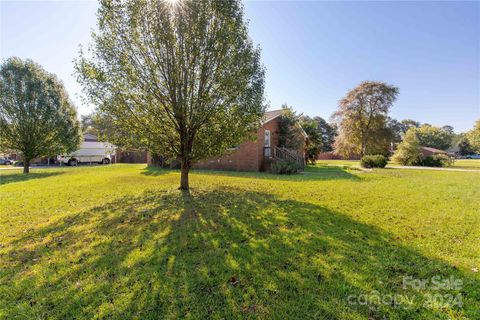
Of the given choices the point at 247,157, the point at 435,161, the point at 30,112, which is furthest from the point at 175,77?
the point at 435,161

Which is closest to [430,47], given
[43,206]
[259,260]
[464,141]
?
[259,260]

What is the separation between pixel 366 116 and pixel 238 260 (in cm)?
3186

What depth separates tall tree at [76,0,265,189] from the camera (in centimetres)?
744

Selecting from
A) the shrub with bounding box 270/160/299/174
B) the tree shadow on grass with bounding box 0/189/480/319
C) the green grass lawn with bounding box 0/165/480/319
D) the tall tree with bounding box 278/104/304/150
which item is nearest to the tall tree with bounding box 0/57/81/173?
the green grass lawn with bounding box 0/165/480/319

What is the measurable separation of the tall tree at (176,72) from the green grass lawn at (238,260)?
10.6ft

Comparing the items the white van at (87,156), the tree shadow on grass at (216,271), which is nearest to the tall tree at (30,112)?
the white van at (87,156)

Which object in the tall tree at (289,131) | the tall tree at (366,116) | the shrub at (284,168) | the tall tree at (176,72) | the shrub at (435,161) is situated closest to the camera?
the tall tree at (176,72)

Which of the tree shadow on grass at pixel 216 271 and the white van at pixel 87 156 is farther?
the white van at pixel 87 156

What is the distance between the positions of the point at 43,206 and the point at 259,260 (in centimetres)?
748

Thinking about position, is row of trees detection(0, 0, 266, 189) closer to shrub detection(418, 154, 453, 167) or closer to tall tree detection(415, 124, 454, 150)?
shrub detection(418, 154, 453, 167)

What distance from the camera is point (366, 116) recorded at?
29.3 metres

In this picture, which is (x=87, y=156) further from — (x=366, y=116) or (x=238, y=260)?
(x=366, y=116)

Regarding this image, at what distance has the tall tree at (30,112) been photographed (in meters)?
17.3

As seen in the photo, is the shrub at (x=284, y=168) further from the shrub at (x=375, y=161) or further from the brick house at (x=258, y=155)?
the shrub at (x=375, y=161)
